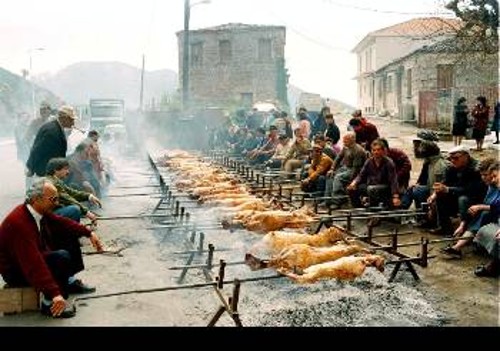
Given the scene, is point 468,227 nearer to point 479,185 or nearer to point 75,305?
point 479,185

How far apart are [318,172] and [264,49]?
102ft

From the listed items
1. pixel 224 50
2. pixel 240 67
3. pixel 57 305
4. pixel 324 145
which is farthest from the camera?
pixel 224 50

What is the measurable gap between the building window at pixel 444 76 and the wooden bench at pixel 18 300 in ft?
89.7

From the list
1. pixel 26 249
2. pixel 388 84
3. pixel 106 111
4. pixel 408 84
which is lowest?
pixel 26 249

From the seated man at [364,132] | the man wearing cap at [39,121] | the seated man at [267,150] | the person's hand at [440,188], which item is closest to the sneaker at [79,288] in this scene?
the person's hand at [440,188]

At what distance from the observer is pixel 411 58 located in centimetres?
3125

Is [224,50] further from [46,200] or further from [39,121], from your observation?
[46,200]

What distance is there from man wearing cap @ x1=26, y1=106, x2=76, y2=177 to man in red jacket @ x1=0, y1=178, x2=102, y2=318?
387 cm

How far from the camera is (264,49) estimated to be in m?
40.5

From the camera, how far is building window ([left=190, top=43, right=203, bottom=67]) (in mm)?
41625

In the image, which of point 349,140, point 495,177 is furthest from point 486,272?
point 349,140

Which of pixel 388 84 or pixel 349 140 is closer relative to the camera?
pixel 349 140

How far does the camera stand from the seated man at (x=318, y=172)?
1088 centimetres

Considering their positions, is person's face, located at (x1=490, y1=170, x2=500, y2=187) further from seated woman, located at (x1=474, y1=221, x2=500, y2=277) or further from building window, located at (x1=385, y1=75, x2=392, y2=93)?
building window, located at (x1=385, y1=75, x2=392, y2=93)
